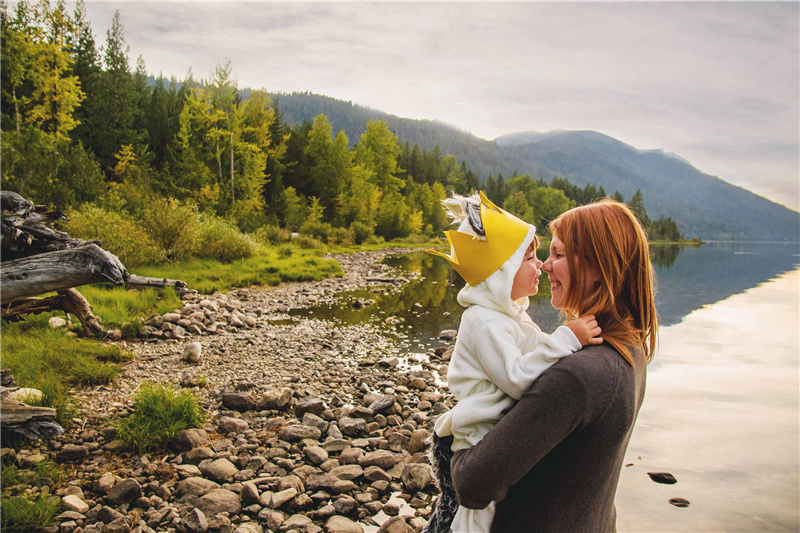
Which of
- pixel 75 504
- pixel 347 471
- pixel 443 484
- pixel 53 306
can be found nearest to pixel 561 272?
pixel 443 484

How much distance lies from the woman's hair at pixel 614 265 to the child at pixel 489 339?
12 centimetres

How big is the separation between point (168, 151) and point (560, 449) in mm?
46175

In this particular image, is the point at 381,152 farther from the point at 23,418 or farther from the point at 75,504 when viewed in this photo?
the point at 75,504

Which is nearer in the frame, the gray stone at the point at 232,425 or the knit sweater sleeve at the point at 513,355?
the knit sweater sleeve at the point at 513,355

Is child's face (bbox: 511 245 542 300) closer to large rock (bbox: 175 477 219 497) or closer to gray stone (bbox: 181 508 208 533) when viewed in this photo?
gray stone (bbox: 181 508 208 533)

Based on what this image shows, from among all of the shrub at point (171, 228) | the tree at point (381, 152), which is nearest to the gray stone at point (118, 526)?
the shrub at point (171, 228)

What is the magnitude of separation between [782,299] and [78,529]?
26698mm

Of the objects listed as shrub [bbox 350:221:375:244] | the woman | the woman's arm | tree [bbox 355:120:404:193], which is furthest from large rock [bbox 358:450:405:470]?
tree [bbox 355:120:404:193]

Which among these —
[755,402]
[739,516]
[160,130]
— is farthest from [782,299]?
[160,130]

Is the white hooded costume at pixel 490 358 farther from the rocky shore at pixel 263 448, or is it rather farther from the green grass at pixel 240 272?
the green grass at pixel 240 272

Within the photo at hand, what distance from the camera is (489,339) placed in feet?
5.54

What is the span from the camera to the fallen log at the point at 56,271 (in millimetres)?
4730

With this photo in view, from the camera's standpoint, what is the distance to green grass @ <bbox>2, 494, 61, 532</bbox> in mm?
3480

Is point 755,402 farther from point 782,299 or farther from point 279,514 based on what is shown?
point 782,299
